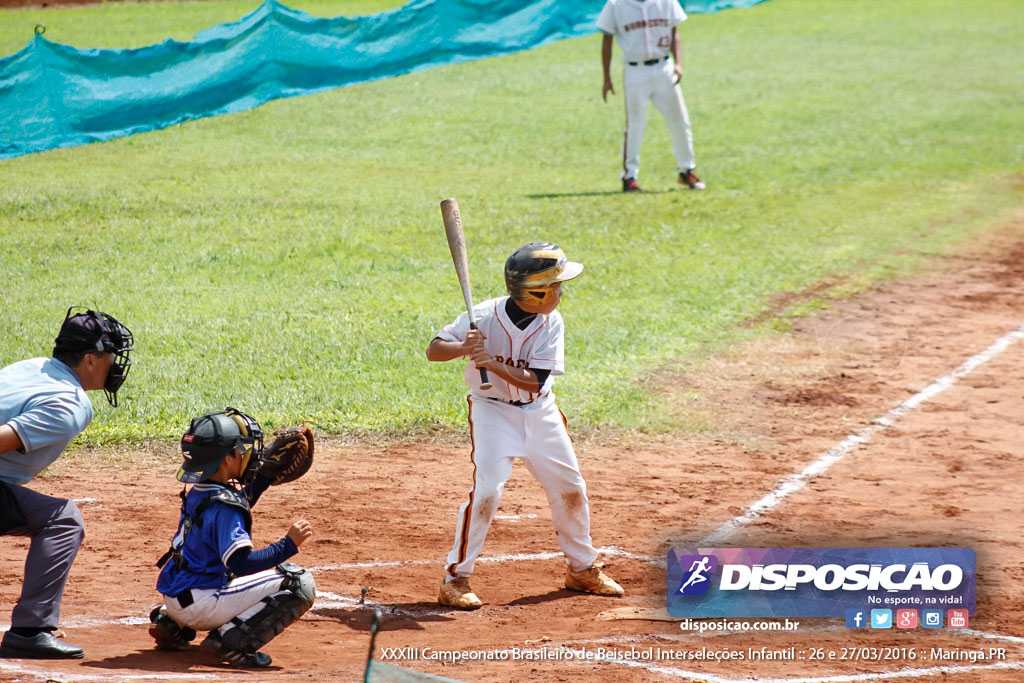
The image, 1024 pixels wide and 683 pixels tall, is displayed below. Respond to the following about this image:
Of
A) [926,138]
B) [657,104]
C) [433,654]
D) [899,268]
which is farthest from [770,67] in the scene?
[433,654]

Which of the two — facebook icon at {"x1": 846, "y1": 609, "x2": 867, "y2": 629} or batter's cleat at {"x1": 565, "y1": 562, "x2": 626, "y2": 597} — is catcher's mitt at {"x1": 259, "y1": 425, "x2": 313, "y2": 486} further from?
facebook icon at {"x1": 846, "y1": 609, "x2": 867, "y2": 629}

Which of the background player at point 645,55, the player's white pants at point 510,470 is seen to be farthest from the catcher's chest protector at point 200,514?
the background player at point 645,55

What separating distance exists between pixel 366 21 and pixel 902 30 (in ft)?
59.3

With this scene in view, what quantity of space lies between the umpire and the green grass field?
3568mm

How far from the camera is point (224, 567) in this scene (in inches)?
204

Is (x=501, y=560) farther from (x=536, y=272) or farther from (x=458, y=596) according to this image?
(x=536, y=272)

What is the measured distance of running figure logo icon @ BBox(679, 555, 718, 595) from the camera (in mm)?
6270

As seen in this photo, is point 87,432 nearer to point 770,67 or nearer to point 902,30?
point 770,67

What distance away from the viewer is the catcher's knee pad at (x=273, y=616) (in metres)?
5.16

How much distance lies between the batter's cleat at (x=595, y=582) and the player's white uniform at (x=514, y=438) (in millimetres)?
47

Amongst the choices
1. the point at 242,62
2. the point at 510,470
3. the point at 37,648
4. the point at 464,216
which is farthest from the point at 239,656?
the point at 242,62

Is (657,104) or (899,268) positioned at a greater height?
(657,104)

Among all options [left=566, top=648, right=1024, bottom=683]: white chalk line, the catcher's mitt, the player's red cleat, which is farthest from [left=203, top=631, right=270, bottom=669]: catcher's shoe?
the player's red cleat

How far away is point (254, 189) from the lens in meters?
16.1
